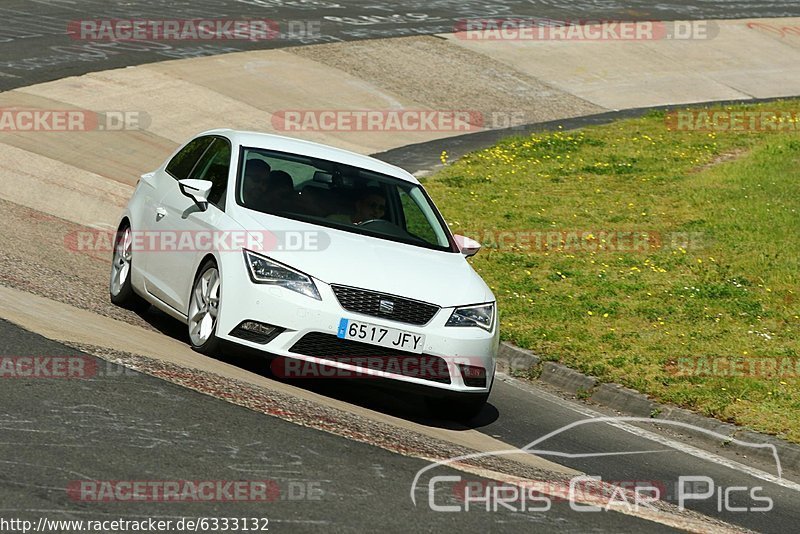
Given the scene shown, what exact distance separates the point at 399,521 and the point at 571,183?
14.9 meters

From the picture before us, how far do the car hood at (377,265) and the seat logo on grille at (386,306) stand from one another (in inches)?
2.8

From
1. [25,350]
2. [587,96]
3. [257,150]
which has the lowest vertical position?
[587,96]

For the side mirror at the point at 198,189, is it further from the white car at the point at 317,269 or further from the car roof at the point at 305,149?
the car roof at the point at 305,149

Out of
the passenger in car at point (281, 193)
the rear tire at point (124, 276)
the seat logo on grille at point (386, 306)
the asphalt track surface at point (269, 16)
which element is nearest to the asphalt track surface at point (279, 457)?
the rear tire at point (124, 276)

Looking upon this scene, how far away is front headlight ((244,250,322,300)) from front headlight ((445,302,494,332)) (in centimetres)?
99

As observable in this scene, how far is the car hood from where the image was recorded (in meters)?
8.57

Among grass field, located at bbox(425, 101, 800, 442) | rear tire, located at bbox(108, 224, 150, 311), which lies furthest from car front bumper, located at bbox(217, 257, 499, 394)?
grass field, located at bbox(425, 101, 800, 442)

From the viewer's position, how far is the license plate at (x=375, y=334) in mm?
8391

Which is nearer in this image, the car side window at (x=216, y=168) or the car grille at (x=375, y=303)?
the car grille at (x=375, y=303)

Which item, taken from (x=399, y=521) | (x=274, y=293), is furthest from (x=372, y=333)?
(x=399, y=521)

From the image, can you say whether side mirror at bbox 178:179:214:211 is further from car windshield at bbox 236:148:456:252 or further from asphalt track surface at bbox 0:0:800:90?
asphalt track surface at bbox 0:0:800:90

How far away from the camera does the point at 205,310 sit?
9094mm

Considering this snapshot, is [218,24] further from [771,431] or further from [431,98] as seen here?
[771,431]

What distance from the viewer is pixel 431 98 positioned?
2594 cm
